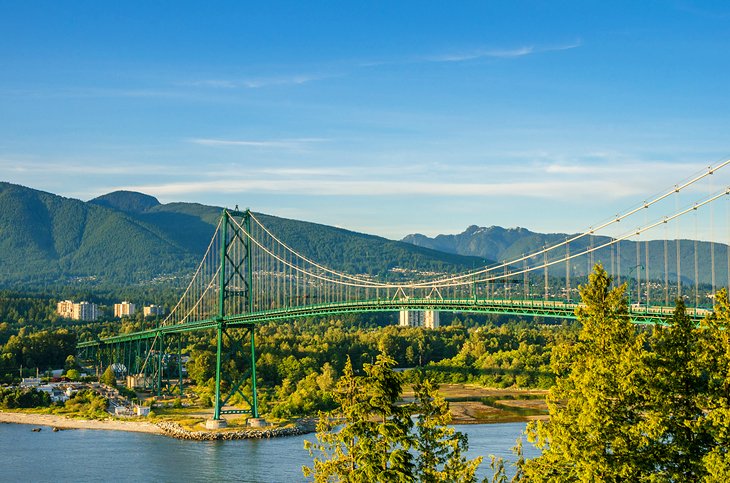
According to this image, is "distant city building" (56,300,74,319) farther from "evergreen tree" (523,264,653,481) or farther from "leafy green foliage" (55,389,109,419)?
"evergreen tree" (523,264,653,481)

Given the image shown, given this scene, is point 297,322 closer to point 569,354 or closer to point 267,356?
point 267,356

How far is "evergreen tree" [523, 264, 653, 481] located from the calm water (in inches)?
618

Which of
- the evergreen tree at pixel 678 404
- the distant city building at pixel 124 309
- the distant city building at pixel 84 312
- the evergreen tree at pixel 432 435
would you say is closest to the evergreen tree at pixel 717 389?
the evergreen tree at pixel 678 404

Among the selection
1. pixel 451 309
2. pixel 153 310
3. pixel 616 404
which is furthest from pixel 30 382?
pixel 153 310

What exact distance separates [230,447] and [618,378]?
29390 millimetres

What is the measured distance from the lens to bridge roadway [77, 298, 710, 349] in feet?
97.2

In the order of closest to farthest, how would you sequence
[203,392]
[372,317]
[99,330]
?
[203,392]
[99,330]
[372,317]

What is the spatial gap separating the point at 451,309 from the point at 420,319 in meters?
89.1

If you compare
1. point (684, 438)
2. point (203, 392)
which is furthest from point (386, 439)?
point (203, 392)

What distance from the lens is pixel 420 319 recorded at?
128 m

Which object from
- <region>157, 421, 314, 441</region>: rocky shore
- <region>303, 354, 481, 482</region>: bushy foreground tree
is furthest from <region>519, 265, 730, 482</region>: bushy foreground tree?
<region>157, 421, 314, 441</region>: rocky shore

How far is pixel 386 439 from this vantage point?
15.1 meters

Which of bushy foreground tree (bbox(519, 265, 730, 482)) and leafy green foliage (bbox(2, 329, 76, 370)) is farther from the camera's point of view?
leafy green foliage (bbox(2, 329, 76, 370))

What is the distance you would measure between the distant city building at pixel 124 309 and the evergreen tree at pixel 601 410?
385ft
